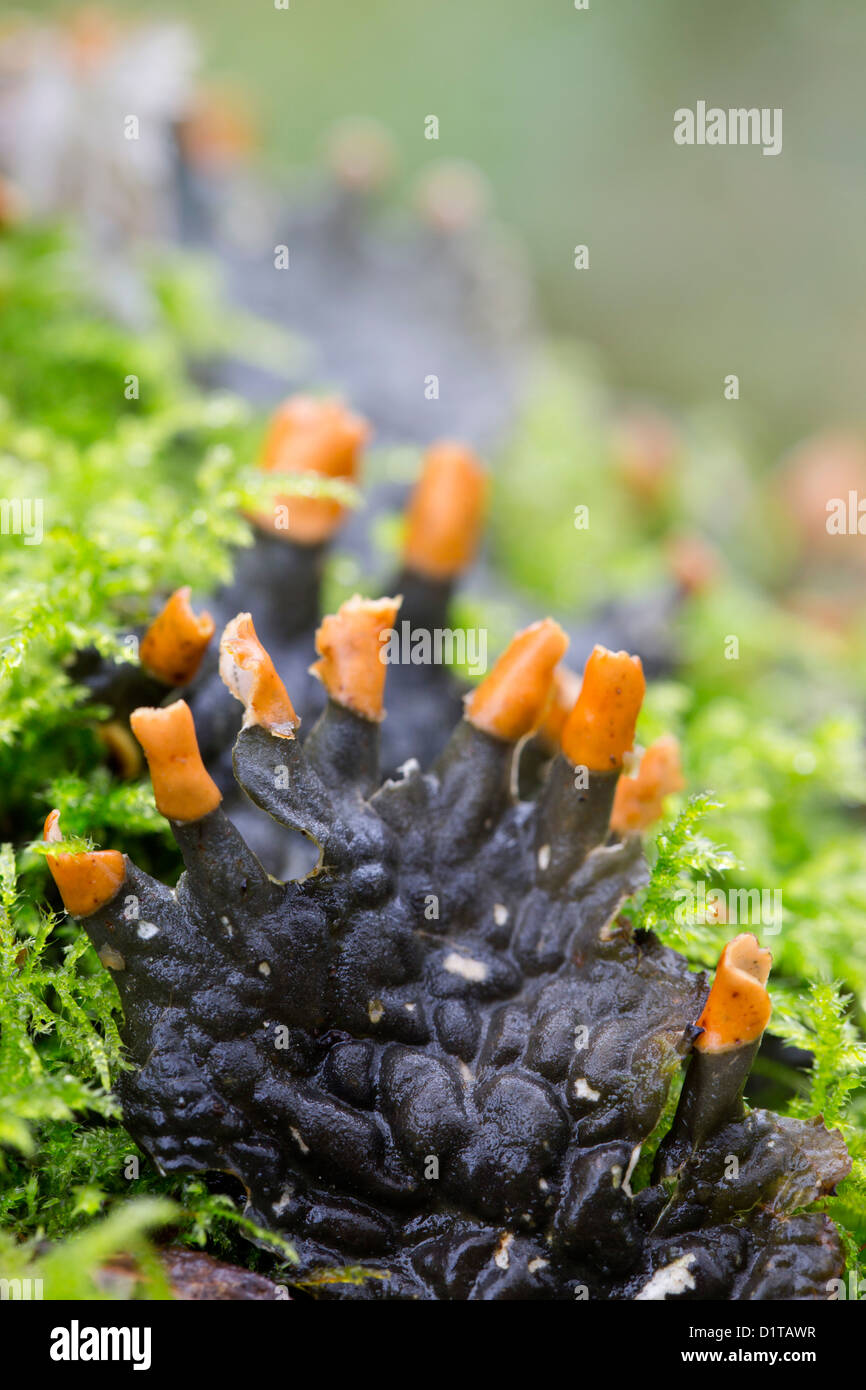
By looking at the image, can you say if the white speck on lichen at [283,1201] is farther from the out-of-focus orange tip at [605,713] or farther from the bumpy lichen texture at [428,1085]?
the out-of-focus orange tip at [605,713]

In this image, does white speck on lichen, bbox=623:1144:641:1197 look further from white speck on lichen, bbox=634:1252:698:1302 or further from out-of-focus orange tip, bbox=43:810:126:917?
out-of-focus orange tip, bbox=43:810:126:917

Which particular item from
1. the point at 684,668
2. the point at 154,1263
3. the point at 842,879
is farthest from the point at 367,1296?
the point at 684,668

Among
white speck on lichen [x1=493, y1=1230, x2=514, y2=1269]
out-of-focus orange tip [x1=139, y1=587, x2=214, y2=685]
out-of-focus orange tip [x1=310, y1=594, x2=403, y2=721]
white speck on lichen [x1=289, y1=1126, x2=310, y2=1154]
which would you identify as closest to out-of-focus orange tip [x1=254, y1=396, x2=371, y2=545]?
out-of-focus orange tip [x1=139, y1=587, x2=214, y2=685]

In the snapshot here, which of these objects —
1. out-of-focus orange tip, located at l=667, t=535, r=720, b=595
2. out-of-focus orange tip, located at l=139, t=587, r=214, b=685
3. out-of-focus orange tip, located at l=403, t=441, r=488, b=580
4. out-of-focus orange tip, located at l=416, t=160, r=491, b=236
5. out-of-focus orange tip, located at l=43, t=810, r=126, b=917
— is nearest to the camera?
out-of-focus orange tip, located at l=43, t=810, r=126, b=917

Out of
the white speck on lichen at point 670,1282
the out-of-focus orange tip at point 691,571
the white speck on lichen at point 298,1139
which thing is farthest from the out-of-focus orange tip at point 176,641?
the out-of-focus orange tip at point 691,571

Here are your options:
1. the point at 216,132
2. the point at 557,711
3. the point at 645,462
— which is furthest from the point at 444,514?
the point at 216,132
